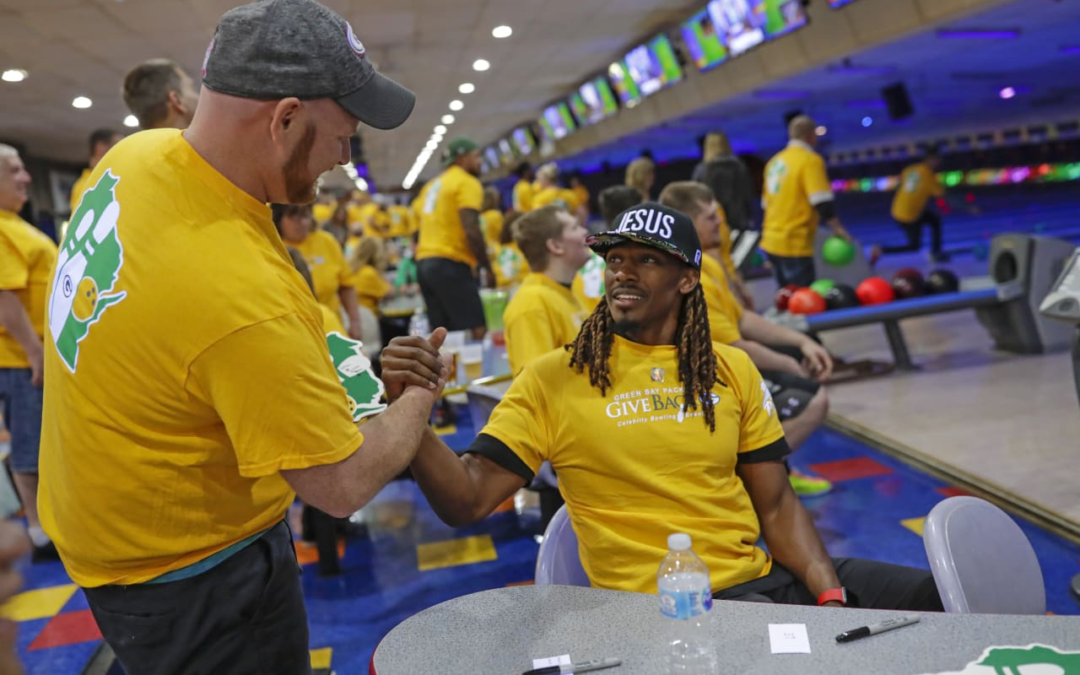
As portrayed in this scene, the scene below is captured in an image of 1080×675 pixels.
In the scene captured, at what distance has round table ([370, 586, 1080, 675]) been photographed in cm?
130

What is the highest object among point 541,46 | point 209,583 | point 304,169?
point 541,46

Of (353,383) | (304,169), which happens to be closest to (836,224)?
(353,383)

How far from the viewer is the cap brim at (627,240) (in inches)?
82.8

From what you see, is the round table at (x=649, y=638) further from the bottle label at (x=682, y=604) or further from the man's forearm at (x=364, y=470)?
the man's forearm at (x=364, y=470)

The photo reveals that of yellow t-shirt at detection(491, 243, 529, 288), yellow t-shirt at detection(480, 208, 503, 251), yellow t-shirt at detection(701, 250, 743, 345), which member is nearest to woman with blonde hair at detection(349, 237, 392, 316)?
yellow t-shirt at detection(491, 243, 529, 288)

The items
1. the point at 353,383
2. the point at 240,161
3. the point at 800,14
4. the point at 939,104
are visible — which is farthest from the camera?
the point at 939,104

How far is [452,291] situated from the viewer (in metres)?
5.96

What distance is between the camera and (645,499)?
1.92 meters

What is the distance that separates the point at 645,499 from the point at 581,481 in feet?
0.47

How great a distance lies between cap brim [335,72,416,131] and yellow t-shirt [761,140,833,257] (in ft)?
16.8

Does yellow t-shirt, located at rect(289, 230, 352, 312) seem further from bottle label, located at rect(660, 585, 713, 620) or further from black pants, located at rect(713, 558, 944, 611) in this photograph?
bottle label, located at rect(660, 585, 713, 620)

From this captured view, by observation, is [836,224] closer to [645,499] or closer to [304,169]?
[645,499]

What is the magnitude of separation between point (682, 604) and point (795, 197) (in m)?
5.40

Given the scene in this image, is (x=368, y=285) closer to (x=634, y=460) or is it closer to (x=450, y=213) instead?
(x=450, y=213)
